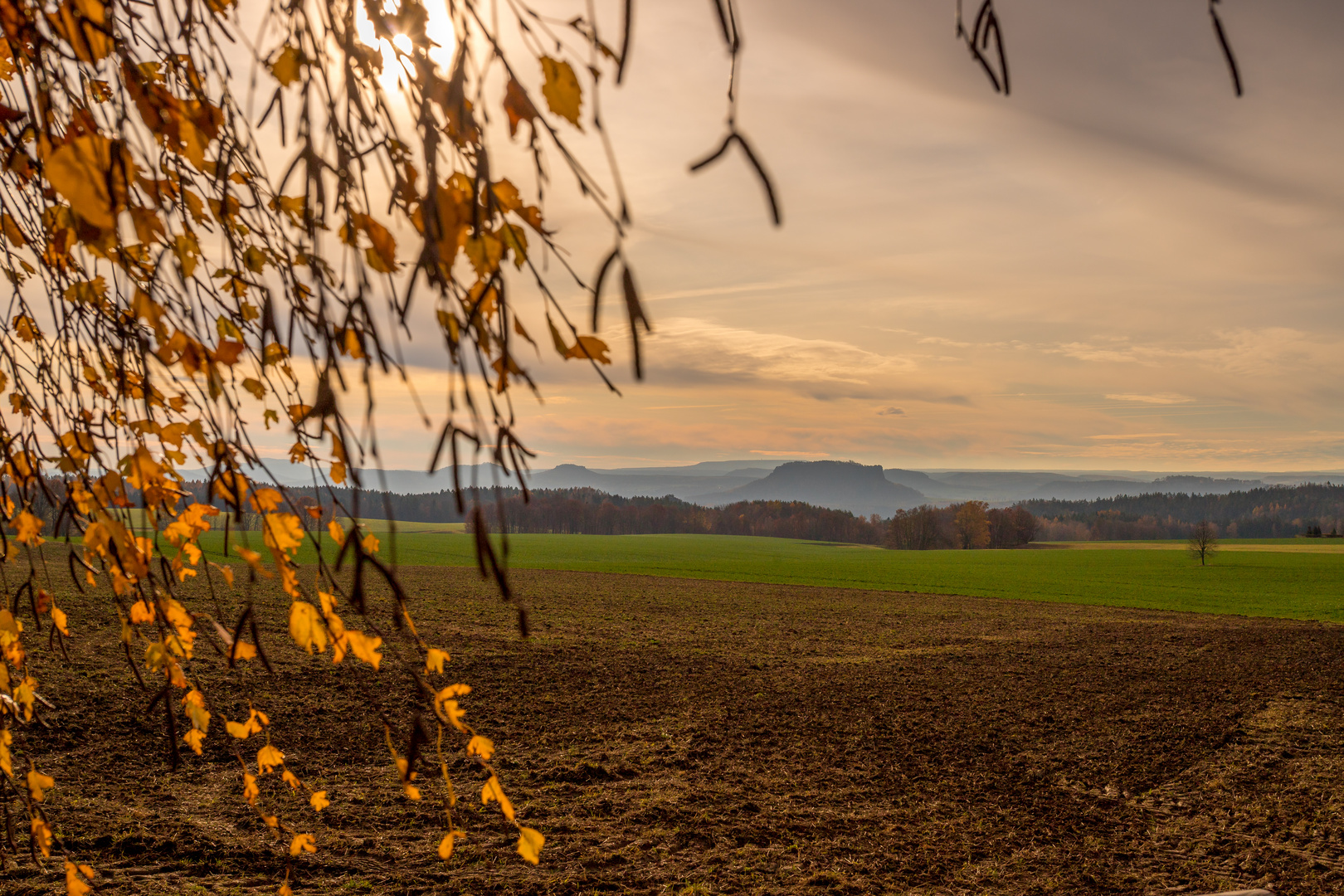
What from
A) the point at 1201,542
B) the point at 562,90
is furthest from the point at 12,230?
the point at 1201,542

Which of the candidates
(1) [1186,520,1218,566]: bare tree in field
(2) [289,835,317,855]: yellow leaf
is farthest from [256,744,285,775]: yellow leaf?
(1) [1186,520,1218,566]: bare tree in field

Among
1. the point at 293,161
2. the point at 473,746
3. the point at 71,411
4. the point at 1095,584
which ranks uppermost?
the point at 293,161

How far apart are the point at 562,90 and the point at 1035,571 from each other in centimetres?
4631

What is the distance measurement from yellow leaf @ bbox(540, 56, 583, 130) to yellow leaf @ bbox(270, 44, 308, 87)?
515 millimetres

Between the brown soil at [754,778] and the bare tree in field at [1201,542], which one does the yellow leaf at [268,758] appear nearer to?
the brown soil at [754,778]

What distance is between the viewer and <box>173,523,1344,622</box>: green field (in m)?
29.8

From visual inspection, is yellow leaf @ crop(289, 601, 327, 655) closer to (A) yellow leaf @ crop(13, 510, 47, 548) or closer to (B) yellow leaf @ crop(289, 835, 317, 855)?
(A) yellow leaf @ crop(13, 510, 47, 548)

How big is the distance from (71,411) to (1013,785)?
8264 mm

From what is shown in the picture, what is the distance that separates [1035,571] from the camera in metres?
42.6

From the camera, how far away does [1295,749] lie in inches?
364

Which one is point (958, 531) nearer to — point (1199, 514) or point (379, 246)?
point (1199, 514)

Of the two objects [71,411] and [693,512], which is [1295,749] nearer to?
[71,411]

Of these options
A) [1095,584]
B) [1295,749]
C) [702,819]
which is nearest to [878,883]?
[702,819]

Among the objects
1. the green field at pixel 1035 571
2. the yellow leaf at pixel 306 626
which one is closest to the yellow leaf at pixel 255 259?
the yellow leaf at pixel 306 626
